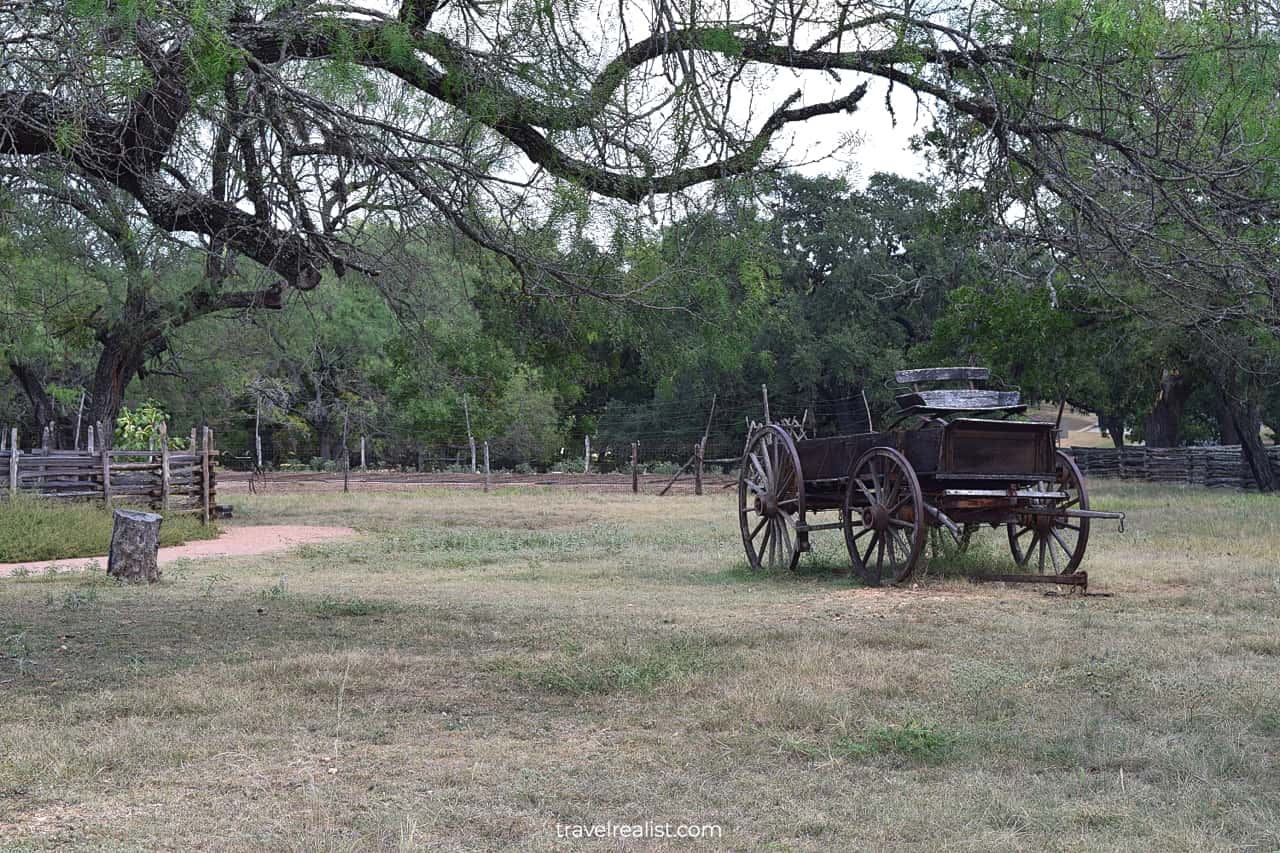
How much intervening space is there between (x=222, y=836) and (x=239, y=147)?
15.5 ft

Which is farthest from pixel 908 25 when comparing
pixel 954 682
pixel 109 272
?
pixel 109 272

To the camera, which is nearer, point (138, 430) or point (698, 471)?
point (138, 430)

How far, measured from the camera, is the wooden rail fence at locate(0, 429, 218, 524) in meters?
20.3

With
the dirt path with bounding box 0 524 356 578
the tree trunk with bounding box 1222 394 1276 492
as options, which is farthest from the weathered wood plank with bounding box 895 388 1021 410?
the tree trunk with bounding box 1222 394 1276 492

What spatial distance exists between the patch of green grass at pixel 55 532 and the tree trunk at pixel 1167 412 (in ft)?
87.6

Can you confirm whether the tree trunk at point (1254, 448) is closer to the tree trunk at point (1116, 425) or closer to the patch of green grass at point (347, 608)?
the patch of green grass at point (347, 608)

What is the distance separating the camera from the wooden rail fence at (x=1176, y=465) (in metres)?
33.2

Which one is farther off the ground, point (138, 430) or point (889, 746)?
point (138, 430)

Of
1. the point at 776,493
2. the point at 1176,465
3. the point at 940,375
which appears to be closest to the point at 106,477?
the point at 776,493

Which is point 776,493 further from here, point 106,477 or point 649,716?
point 106,477

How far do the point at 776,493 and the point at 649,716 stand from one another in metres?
6.91

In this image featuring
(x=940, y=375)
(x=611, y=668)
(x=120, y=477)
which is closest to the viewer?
(x=611, y=668)

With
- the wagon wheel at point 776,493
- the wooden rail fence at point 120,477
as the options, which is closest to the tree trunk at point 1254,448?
the wagon wheel at point 776,493

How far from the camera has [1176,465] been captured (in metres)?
35.8
